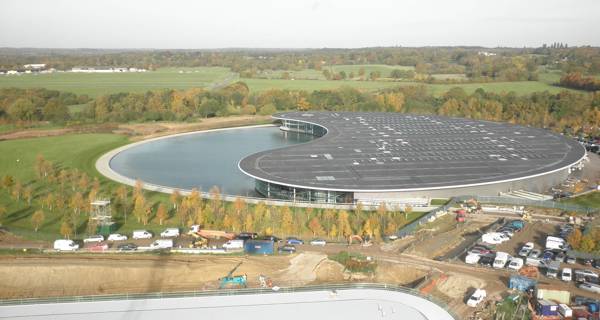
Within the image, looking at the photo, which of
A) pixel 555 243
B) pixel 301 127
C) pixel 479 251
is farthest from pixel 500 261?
pixel 301 127

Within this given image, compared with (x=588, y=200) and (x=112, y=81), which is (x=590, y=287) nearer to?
(x=588, y=200)

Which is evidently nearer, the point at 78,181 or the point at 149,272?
the point at 149,272


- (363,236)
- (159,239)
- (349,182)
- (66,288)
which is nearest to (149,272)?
(66,288)

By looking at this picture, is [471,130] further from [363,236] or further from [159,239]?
[159,239]

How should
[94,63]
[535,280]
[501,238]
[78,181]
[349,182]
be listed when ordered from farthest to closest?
[94,63] → [78,181] → [349,182] → [501,238] → [535,280]

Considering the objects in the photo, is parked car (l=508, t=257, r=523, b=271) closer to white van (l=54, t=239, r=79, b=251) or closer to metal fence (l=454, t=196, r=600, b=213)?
metal fence (l=454, t=196, r=600, b=213)

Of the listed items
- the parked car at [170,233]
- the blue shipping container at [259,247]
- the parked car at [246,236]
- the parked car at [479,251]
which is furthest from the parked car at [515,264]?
the parked car at [170,233]

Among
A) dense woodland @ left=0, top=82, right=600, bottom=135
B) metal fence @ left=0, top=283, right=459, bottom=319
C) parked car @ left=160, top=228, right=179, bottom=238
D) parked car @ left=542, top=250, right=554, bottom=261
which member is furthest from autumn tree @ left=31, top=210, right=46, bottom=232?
dense woodland @ left=0, top=82, right=600, bottom=135
